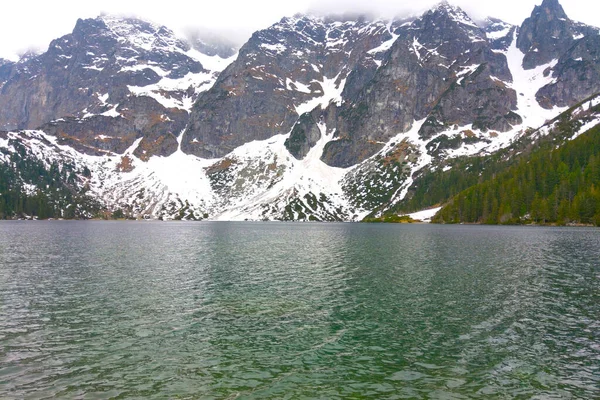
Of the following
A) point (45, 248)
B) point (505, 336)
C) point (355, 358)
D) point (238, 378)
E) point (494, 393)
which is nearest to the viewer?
point (494, 393)

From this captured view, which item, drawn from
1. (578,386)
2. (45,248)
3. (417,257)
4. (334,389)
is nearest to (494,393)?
(578,386)

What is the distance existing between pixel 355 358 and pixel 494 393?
811cm

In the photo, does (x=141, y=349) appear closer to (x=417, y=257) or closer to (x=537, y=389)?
(x=537, y=389)

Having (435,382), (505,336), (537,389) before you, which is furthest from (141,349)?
(505,336)

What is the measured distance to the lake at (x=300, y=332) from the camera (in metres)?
22.2

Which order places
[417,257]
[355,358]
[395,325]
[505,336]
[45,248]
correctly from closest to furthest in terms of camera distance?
[355,358]
[505,336]
[395,325]
[417,257]
[45,248]

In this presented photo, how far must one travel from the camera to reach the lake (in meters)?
22.2

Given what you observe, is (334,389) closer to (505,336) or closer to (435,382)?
(435,382)

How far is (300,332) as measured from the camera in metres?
31.9

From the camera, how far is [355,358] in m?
26.5

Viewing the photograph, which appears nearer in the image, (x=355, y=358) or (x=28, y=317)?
(x=355, y=358)

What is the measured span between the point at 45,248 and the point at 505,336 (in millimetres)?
92933

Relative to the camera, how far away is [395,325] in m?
34.0

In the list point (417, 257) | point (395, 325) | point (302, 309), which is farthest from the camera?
point (417, 257)
